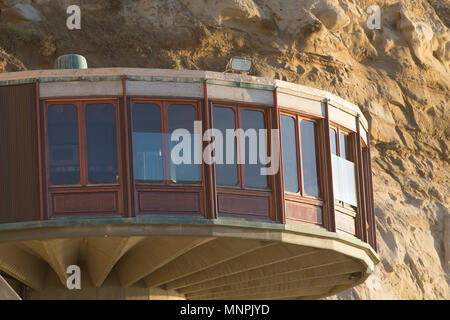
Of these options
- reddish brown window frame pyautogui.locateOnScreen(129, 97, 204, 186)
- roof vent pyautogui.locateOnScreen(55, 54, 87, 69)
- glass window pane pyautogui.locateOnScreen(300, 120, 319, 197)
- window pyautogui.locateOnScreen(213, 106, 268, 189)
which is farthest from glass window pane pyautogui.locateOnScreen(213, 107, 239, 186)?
roof vent pyautogui.locateOnScreen(55, 54, 87, 69)

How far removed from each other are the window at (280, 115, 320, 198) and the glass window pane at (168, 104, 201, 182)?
7.14 feet

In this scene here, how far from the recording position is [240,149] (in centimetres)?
2755

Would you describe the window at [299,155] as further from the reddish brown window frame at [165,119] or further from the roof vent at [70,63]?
the roof vent at [70,63]

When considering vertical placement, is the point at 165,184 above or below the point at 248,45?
below

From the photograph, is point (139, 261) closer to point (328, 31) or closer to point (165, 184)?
point (165, 184)

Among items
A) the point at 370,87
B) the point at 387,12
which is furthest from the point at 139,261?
the point at 387,12

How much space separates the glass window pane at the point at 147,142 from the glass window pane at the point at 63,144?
1.32 metres

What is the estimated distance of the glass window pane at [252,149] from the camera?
90.5 feet

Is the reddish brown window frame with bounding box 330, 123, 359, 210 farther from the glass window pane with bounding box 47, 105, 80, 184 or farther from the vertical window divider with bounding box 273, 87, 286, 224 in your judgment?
the glass window pane with bounding box 47, 105, 80, 184

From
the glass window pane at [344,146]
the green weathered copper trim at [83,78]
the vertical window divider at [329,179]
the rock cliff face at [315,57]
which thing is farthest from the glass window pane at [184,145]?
the rock cliff face at [315,57]

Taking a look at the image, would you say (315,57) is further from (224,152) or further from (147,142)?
(147,142)

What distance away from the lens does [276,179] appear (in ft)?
90.9

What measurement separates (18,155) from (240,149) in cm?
491

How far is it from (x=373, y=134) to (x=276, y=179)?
51.8 feet
